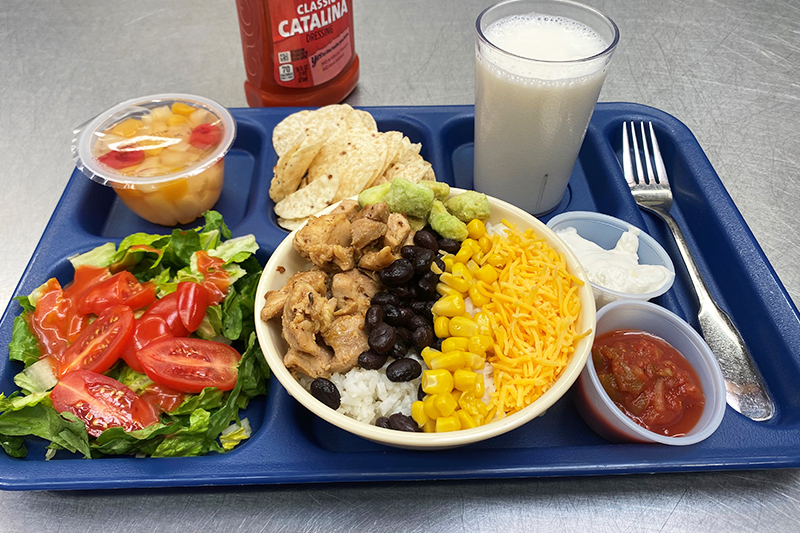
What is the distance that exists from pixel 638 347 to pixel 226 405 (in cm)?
144

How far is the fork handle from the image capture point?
1.96 m

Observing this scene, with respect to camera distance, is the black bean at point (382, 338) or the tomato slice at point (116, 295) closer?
the black bean at point (382, 338)

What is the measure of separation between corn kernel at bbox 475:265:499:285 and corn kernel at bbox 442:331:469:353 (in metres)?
0.26

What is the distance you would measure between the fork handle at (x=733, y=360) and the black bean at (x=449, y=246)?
104cm

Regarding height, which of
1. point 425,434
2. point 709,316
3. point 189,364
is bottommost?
point 709,316

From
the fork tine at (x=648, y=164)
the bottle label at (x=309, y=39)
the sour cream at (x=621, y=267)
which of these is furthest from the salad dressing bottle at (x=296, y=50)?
the fork tine at (x=648, y=164)

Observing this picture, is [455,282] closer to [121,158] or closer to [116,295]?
[116,295]

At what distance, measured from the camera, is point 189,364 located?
73.8 inches

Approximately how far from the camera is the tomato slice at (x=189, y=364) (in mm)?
1842

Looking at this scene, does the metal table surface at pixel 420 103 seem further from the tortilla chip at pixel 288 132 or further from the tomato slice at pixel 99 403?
the tortilla chip at pixel 288 132

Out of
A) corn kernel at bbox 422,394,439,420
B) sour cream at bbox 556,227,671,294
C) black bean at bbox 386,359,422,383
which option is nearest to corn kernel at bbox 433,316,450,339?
black bean at bbox 386,359,422,383

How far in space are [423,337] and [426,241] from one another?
36 cm

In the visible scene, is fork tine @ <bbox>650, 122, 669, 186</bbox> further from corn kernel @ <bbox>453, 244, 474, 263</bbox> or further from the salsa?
corn kernel @ <bbox>453, 244, 474, 263</bbox>

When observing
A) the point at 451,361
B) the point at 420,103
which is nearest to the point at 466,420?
the point at 451,361
